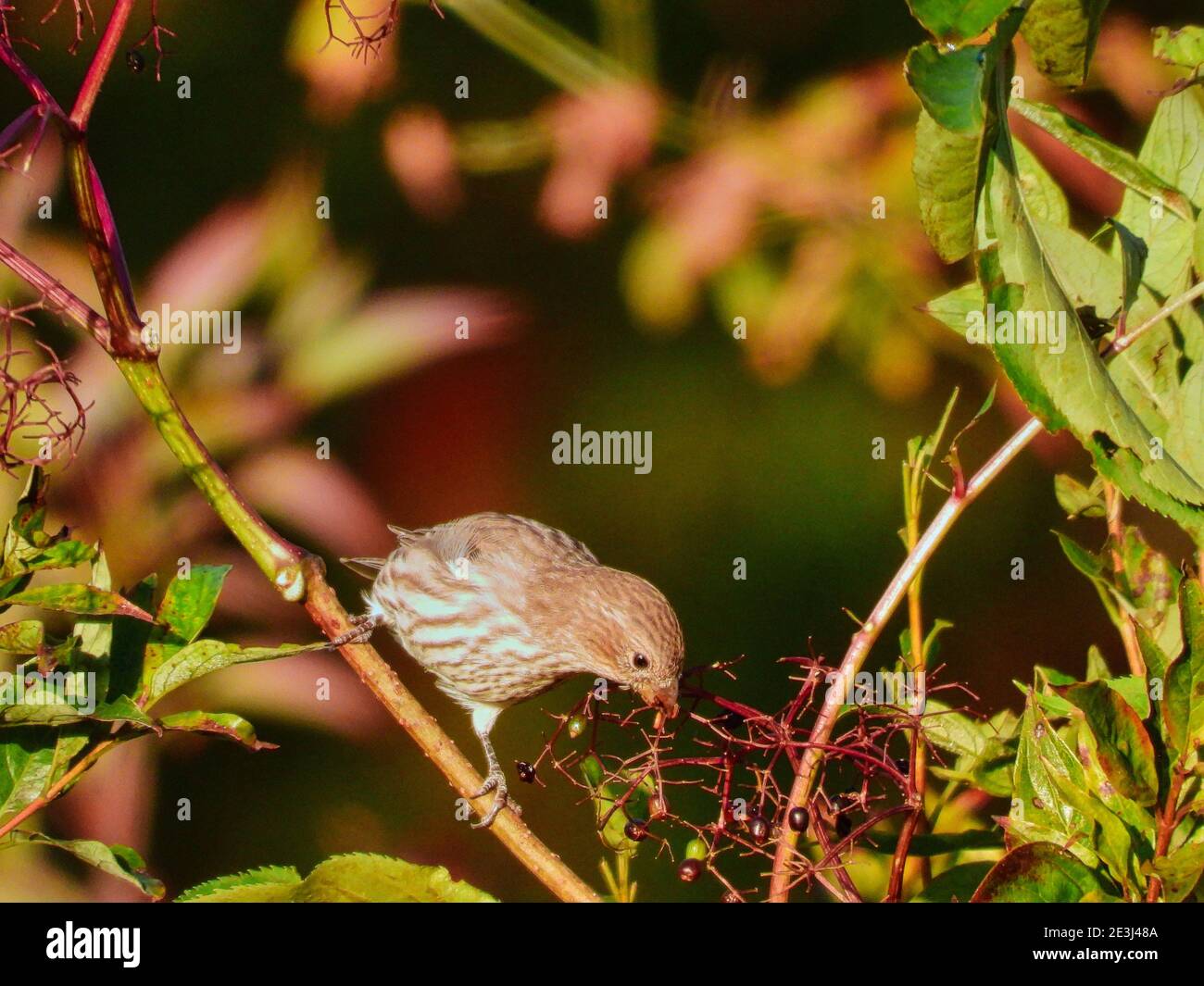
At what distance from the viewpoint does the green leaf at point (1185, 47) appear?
55.6 inches

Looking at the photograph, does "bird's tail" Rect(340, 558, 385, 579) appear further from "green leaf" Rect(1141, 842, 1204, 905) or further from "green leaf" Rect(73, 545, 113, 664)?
"green leaf" Rect(1141, 842, 1204, 905)

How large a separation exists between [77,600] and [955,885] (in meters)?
0.85

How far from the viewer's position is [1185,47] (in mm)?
1423

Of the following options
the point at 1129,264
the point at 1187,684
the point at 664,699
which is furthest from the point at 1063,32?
the point at 664,699

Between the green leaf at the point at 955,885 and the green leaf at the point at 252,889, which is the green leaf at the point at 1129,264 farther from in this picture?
the green leaf at the point at 252,889

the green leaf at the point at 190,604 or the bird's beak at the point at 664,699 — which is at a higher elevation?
the green leaf at the point at 190,604

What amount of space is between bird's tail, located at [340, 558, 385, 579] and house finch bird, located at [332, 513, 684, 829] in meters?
0.03

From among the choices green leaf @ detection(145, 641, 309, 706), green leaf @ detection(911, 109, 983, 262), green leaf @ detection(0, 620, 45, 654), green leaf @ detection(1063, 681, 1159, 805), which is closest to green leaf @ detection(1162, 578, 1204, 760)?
green leaf @ detection(1063, 681, 1159, 805)

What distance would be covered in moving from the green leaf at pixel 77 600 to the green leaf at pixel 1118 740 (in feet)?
2.71

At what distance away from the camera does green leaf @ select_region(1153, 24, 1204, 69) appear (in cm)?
141

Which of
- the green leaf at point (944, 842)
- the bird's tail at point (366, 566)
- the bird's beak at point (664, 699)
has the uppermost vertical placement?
the bird's tail at point (366, 566)

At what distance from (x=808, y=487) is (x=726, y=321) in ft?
1.16

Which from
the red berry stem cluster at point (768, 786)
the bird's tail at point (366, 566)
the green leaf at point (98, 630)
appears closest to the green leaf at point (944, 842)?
the red berry stem cluster at point (768, 786)

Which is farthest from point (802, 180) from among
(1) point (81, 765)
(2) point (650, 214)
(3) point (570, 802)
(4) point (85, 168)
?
(1) point (81, 765)
